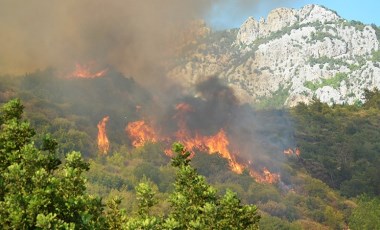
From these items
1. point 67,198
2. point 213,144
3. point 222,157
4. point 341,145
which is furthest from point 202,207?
point 341,145

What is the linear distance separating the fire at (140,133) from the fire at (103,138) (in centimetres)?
677

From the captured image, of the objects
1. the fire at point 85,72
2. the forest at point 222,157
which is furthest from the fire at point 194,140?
the fire at point 85,72

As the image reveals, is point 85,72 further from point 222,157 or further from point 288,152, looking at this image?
point 288,152

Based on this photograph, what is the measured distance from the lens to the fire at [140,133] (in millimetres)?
129000

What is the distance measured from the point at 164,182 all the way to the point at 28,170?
3325 inches

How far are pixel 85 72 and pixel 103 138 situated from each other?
39630 millimetres

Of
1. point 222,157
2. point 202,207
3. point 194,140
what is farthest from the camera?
point 194,140

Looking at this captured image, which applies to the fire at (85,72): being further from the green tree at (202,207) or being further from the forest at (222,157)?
the green tree at (202,207)

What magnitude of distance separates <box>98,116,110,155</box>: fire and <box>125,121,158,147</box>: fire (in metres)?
6.77

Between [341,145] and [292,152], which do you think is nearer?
[292,152]

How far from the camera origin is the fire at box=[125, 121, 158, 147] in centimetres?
12900

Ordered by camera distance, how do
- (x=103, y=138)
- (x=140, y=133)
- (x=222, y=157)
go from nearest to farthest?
(x=222, y=157) → (x=103, y=138) → (x=140, y=133)

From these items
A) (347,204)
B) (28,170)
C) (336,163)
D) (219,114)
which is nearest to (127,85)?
(219,114)

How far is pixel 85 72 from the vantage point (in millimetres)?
157750
